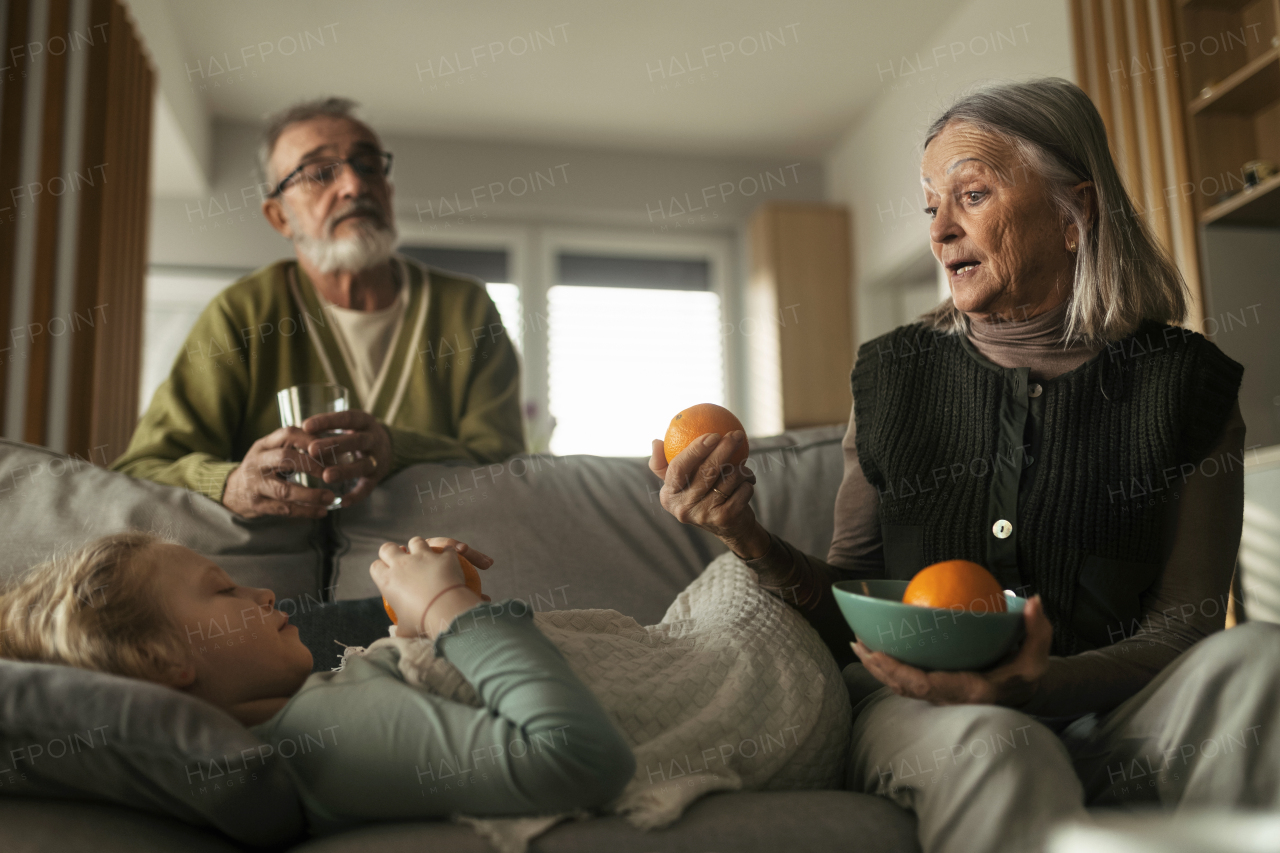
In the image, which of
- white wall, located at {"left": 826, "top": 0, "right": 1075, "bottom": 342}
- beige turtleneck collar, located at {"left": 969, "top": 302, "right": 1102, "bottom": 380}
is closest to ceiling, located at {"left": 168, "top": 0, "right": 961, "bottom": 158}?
white wall, located at {"left": 826, "top": 0, "right": 1075, "bottom": 342}

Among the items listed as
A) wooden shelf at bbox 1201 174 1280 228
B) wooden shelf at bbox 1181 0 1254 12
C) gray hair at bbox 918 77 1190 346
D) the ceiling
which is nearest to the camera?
gray hair at bbox 918 77 1190 346

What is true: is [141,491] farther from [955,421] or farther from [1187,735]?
[1187,735]

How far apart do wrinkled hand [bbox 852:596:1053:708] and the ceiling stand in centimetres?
389

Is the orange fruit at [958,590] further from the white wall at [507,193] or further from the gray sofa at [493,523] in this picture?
the white wall at [507,193]

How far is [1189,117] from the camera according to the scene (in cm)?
295

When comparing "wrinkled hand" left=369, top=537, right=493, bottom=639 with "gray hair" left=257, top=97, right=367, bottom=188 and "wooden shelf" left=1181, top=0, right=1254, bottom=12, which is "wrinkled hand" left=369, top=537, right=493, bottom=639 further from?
"wooden shelf" left=1181, top=0, right=1254, bottom=12

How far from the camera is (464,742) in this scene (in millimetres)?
826

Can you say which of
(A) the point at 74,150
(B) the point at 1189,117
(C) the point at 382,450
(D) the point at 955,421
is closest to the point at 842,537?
(D) the point at 955,421

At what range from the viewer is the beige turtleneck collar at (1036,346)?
4.11 feet

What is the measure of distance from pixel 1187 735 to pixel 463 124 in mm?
5045

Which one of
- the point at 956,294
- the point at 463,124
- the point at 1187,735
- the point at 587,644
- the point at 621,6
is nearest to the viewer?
the point at 1187,735

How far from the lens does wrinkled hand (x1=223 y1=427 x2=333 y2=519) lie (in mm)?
1457

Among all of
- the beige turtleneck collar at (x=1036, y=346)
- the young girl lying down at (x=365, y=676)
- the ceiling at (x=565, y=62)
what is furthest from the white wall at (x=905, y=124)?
the young girl lying down at (x=365, y=676)

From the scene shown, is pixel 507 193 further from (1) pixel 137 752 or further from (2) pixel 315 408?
(1) pixel 137 752
